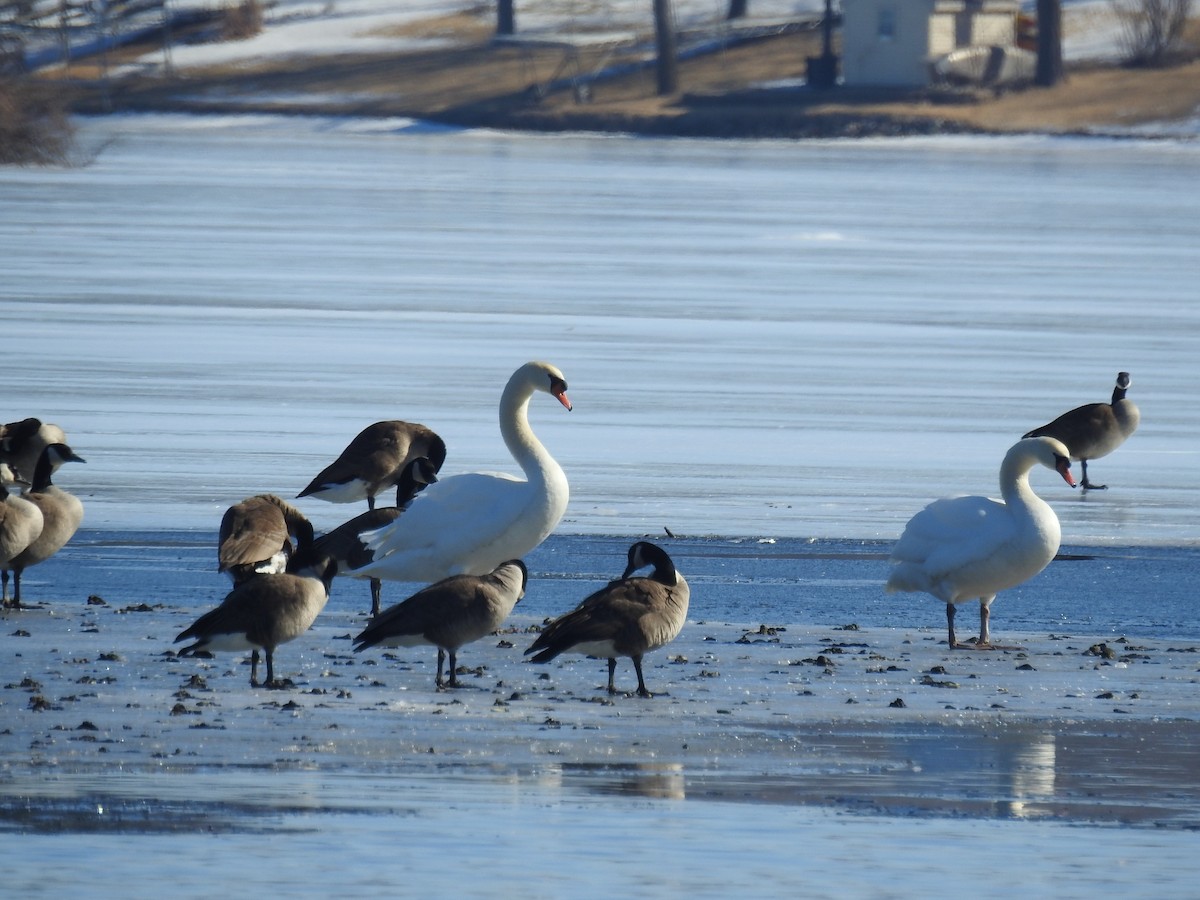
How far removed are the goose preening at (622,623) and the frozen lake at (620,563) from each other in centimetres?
21

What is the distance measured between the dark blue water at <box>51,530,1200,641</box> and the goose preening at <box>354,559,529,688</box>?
135 cm

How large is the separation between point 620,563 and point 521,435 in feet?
3.42

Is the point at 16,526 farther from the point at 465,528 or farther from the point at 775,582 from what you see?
the point at 775,582

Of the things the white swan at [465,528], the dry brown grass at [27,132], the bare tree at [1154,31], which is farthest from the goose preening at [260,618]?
the bare tree at [1154,31]

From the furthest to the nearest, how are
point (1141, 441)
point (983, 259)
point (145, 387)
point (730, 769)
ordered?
1. point (983, 259)
2. point (145, 387)
3. point (1141, 441)
4. point (730, 769)

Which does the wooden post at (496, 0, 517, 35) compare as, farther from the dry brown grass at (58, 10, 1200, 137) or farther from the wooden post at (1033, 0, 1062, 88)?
the wooden post at (1033, 0, 1062, 88)

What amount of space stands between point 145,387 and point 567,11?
253ft

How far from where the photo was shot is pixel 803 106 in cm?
6044

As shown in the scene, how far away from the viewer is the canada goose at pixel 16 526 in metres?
8.19

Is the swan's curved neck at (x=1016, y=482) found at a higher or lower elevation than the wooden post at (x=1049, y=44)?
lower

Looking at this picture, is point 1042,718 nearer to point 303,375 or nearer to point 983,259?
point 303,375

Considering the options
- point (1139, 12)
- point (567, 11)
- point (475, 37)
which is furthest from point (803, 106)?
point (567, 11)

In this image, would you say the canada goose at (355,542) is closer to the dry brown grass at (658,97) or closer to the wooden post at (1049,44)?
the dry brown grass at (658,97)

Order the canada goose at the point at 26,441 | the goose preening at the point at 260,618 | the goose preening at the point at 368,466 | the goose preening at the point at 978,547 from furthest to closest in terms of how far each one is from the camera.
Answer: the canada goose at the point at 26,441
the goose preening at the point at 368,466
the goose preening at the point at 978,547
the goose preening at the point at 260,618
